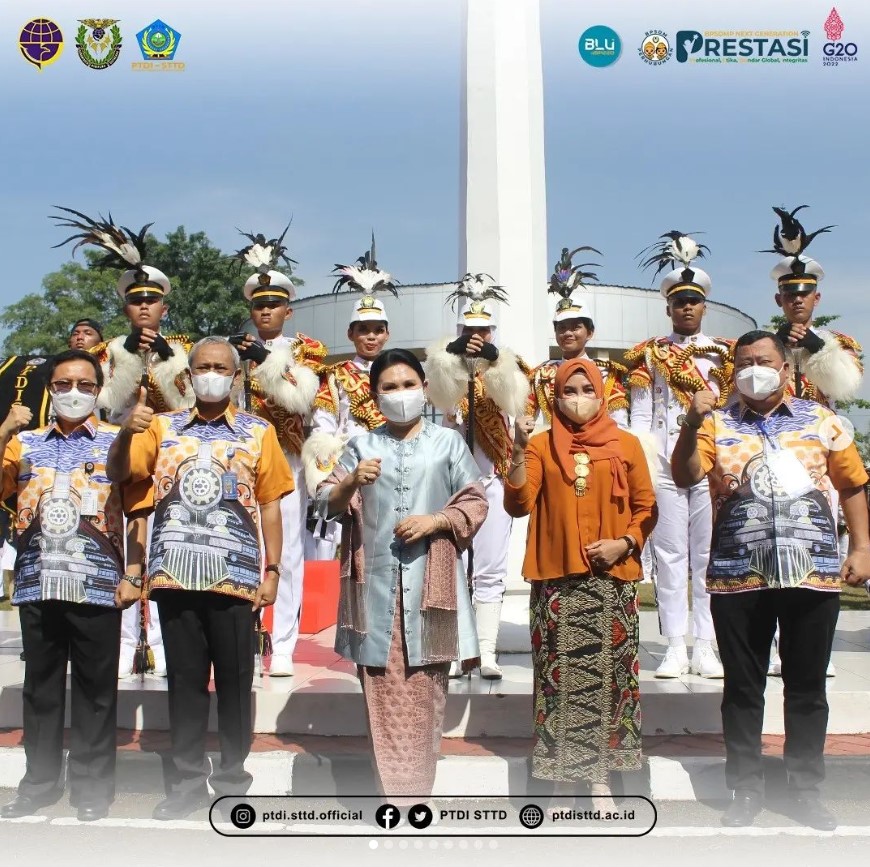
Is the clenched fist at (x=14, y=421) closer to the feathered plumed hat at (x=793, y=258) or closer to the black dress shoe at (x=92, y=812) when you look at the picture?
the black dress shoe at (x=92, y=812)

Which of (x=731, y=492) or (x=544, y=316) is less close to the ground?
(x=544, y=316)

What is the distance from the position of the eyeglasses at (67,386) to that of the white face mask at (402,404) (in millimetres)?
1280

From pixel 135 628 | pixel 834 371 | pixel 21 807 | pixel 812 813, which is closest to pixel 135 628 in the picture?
pixel 135 628

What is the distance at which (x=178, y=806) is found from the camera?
4.13 m

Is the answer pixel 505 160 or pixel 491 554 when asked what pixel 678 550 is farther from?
pixel 505 160

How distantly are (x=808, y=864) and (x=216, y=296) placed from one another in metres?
24.1

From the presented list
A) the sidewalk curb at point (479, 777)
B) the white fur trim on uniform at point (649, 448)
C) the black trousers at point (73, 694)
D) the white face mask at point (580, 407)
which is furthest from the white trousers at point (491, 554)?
the black trousers at point (73, 694)

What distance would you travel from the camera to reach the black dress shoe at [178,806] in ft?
13.5

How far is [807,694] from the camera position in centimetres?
426

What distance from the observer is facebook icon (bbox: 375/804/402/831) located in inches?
149

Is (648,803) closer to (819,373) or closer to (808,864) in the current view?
(808,864)

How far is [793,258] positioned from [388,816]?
3.90m

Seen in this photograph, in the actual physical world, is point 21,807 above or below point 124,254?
below

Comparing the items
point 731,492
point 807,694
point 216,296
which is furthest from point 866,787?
point 216,296
